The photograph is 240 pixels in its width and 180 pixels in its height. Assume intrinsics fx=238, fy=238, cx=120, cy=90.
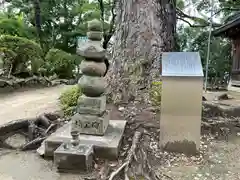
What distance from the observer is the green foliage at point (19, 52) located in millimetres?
6578

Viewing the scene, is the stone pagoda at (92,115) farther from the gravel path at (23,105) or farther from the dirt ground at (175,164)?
the gravel path at (23,105)

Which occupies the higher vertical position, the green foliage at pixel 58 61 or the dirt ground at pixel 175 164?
the green foliage at pixel 58 61

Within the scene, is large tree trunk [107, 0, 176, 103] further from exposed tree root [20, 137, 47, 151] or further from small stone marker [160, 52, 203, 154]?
exposed tree root [20, 137, 47, 151]

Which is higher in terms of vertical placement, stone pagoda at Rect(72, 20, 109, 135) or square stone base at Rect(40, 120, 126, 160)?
stone pagoda at Rect(72, 20, 109, 135)

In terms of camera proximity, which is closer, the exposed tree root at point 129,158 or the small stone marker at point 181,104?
the exposed tree root at point 129,158

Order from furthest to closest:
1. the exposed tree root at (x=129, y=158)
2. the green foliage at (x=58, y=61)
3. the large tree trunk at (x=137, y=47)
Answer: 1. the green foliage at (x=58, y=61)
2. the large tree trunk at (x=137, y=47)
3. the exposed tree root at (x=129, y=158)

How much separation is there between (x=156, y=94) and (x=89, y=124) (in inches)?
63.3

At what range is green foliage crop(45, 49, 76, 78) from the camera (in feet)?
28.3

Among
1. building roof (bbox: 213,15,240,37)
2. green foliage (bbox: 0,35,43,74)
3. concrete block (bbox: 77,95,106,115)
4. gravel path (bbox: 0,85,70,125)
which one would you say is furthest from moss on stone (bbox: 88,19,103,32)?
building roof (bbox: 213,15,240,37)

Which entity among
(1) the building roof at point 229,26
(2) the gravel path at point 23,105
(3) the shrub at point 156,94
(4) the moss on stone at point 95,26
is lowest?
(2) the gravel path at point 23,105

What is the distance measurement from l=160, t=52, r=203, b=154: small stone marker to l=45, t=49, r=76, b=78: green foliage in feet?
20.4

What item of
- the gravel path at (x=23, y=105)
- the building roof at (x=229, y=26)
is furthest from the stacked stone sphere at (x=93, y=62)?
the building roof at (x=229, y=26)

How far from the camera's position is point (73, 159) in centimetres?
249

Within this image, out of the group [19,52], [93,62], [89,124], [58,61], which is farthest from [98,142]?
[58,61]
